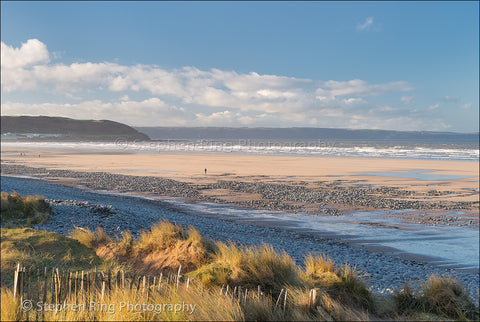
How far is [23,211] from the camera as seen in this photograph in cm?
1321

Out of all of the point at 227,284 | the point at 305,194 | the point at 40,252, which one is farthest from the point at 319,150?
the point at 227,284

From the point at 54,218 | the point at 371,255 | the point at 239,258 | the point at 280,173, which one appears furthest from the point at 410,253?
the point at 280,173

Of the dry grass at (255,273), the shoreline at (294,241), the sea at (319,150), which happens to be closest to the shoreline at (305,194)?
the shoreline at (294,241)

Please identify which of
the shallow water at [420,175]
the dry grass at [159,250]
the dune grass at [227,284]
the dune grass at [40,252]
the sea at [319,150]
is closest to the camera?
the dune grass at [227,284]

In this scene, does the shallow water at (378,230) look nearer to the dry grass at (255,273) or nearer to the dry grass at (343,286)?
the dry grass at (343,286)

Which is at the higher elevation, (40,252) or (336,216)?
(40,252)

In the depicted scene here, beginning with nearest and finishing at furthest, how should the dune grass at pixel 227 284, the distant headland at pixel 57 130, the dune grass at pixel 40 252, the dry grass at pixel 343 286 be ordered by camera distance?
the dune grass at pixel 227 284 < the dry grass at pixel 343 286 < the dune grass at pixel 40 252 < the distant headland at pixel 57 130

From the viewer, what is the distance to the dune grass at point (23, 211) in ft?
40.2

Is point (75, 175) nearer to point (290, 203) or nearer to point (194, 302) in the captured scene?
point (290, 203)

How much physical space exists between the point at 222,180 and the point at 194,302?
25.3 meters

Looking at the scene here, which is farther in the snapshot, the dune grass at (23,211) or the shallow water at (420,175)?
the shallow water at (420,175)

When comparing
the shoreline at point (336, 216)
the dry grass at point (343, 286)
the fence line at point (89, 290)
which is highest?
the fence line at point (89, 290)

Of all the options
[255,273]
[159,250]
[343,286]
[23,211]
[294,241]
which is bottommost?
[294,241]

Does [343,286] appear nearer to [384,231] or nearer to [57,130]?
[384,231]
